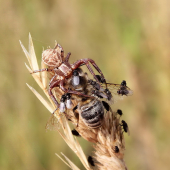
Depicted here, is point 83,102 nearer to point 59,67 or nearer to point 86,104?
point 86,104

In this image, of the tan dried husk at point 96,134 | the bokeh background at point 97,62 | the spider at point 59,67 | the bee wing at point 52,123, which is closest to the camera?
the tan dried husk at point 96,134

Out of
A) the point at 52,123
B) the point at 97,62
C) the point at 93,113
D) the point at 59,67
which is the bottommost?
the point at 52,123

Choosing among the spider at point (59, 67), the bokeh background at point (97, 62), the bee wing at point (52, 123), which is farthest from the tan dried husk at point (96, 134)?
the bokeh background at point (97, 62)

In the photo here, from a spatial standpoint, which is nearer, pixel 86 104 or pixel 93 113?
pixel 93 113

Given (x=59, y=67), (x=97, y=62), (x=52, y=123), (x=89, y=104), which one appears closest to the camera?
(x=52, y=123)

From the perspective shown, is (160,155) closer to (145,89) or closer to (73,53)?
(145,89)

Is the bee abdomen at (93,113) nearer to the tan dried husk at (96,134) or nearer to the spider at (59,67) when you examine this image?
the tan dried husk at (96,134)

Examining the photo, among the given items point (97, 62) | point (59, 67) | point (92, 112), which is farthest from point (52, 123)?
point (97, 62)
